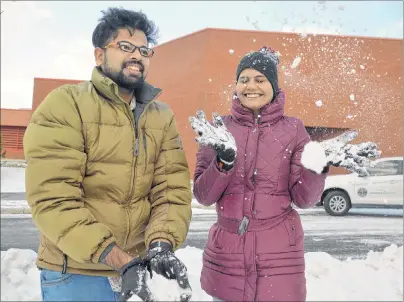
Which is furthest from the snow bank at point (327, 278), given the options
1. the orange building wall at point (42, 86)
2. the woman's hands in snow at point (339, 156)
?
the orange building wall at point (42, 86)

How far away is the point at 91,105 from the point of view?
1.68m

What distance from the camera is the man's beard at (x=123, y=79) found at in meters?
1.78

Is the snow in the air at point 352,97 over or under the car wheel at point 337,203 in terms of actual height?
over

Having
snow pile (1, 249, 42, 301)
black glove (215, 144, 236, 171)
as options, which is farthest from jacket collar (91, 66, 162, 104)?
snow pile (1, 249, 42, 301)

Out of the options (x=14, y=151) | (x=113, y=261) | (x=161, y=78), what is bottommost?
(x=14, y=151)

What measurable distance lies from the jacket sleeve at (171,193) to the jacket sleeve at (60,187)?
28 centimetres

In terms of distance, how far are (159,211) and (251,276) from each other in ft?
1.95

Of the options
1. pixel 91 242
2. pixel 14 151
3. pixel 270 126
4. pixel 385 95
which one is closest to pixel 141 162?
pixel 91 242

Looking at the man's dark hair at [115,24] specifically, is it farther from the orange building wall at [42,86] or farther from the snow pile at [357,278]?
the orange building wall at [42,86]

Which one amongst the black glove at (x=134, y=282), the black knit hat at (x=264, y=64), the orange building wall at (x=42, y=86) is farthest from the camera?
the orange building wall at (x=42, y=86)

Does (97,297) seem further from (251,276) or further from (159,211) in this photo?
(251,276)

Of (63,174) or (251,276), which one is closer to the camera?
(63,174)

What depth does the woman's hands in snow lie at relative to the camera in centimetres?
193

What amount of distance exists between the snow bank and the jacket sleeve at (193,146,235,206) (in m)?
1.72
